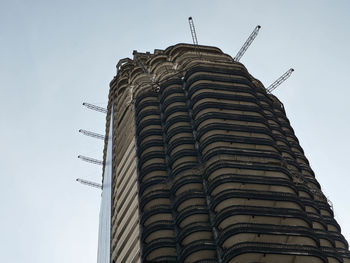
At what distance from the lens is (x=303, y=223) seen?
84.9 m

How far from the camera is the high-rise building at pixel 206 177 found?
266ft

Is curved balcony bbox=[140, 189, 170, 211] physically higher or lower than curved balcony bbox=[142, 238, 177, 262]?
higher

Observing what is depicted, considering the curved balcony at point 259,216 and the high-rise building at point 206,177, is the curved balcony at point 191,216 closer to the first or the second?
the high-rise building at point 206,177

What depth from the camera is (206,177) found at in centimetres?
9056

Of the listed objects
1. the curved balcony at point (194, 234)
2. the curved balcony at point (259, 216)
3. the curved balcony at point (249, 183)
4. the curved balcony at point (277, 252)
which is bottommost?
the curved balcony at point (277, 252)

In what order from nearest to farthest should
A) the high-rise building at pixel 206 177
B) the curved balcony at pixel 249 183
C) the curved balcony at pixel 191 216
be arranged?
the high-rise building at pixel 206 177 → the curved balcony at pixel 191 216 → the curved balcony at pixel 249 183

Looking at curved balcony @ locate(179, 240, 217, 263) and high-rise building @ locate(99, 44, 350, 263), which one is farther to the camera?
high-rise building @ locate(99, 44, 350, 263)

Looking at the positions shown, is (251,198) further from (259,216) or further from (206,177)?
(206,177)

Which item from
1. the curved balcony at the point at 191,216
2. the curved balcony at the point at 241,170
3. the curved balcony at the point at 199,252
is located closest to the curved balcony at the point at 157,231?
the curved balcony at the point at 191,216

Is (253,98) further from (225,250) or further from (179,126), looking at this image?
(225,250)

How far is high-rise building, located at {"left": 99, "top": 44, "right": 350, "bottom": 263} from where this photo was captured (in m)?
81.0

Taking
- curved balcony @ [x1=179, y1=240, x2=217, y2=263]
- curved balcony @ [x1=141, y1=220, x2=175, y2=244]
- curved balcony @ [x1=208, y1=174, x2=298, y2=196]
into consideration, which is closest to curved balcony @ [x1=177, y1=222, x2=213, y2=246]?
curved balcony @ [x1=179, y1=240, x2=217, y2=263]

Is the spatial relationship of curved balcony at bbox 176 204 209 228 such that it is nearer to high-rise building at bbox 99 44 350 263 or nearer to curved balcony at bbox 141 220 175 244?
high-rise building at bbox 99 44 350 263

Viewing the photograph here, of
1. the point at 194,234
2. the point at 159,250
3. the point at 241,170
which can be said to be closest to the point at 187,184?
the point at 241,170
